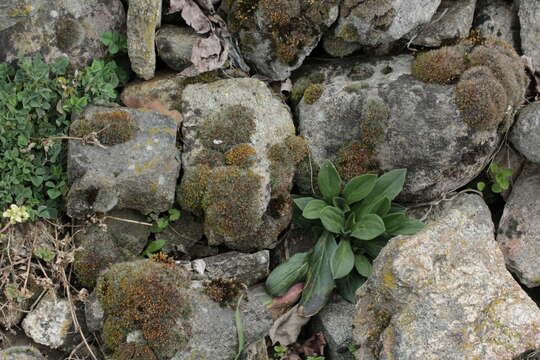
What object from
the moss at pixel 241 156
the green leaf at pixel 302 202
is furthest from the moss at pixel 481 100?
the moss at pixel 241 156

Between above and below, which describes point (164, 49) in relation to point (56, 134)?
above

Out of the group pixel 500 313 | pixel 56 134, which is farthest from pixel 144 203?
pixel 500 313

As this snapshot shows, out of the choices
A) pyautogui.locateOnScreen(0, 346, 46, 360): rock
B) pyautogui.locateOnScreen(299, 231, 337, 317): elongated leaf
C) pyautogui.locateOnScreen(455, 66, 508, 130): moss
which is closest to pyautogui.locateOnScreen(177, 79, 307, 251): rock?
pyautogui.locateOnScreen(299, 231, 337, 317): elongated leaf

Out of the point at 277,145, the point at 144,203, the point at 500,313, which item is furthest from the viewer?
the point at 277,145

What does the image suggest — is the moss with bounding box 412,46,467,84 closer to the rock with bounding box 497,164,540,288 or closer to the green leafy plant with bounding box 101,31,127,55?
the rock with bounding box 497,164,540,288

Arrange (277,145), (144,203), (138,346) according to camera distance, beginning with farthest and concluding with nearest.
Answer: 1. (277,145)
2. (144,203)
3. (138,346)

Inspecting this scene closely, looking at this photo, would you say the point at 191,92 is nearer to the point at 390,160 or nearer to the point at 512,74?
the point at 390,160

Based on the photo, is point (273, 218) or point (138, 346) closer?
point (138, 346)
